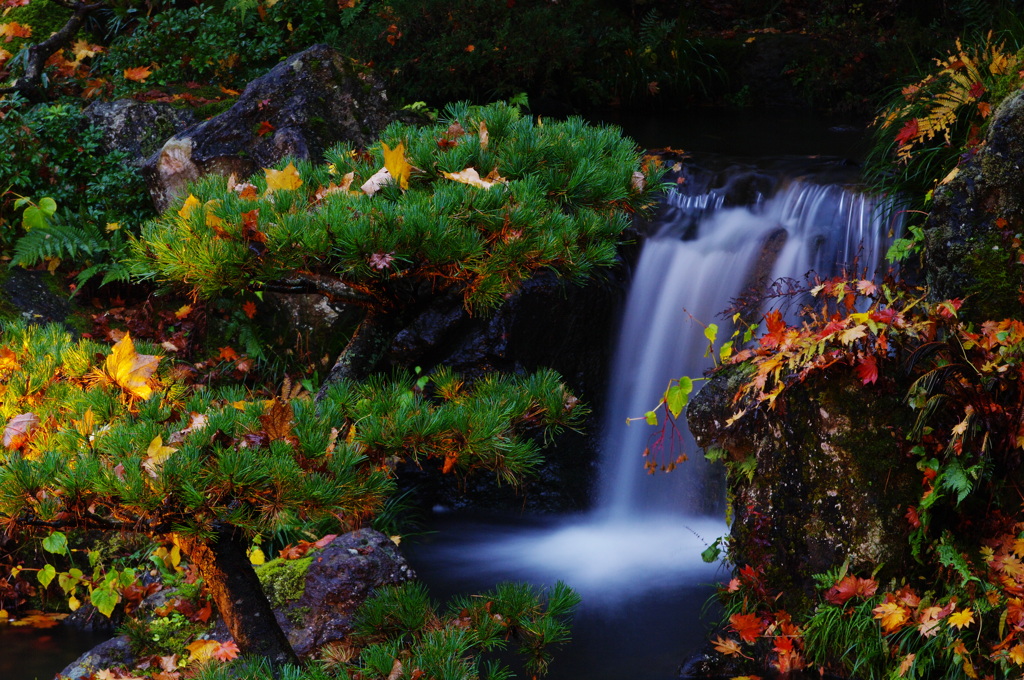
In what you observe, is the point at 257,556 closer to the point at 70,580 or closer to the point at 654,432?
the point at 70,580

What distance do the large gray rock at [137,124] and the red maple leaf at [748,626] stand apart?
5174 millimetres

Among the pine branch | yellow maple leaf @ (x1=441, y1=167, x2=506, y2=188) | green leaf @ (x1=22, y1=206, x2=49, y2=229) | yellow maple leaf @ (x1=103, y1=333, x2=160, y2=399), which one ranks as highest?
yellow maple leaf @ (x1=441, y1=167, x2=506, y2=188)

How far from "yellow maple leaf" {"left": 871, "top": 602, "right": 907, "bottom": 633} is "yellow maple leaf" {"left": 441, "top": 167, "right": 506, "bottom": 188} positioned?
2.06 meters

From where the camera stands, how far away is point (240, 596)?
2.64 meters

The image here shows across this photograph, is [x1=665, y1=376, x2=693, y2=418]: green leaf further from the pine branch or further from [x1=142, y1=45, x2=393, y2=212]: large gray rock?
[x1=142, y1=45, x2=393, y2=212]: large gray rock

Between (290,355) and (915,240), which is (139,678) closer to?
(290,355)

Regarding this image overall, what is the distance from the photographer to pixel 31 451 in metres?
2.37

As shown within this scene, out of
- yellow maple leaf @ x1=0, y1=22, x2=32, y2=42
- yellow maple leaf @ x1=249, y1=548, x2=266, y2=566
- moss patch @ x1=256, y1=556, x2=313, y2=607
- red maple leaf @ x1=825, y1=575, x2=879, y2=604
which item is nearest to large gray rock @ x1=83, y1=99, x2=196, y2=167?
yellow maple leaf @ x1=0, y1=22, x2=32, y2=42

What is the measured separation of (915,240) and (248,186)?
3.20 meters

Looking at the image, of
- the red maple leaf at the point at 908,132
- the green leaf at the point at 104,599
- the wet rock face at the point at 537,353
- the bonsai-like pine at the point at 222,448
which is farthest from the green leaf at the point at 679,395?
the green leaf at the point at 104,599

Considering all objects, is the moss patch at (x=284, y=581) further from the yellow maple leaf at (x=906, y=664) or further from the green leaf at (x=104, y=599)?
the yellow maple leaf at (x=906, y=664)

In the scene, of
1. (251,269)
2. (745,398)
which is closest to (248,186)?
(251,269)

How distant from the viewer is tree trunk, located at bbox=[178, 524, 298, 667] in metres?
2.57

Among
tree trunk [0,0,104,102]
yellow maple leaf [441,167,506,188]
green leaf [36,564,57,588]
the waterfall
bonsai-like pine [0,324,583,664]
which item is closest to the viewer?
bonsai-like pine [0,324,583,664]
